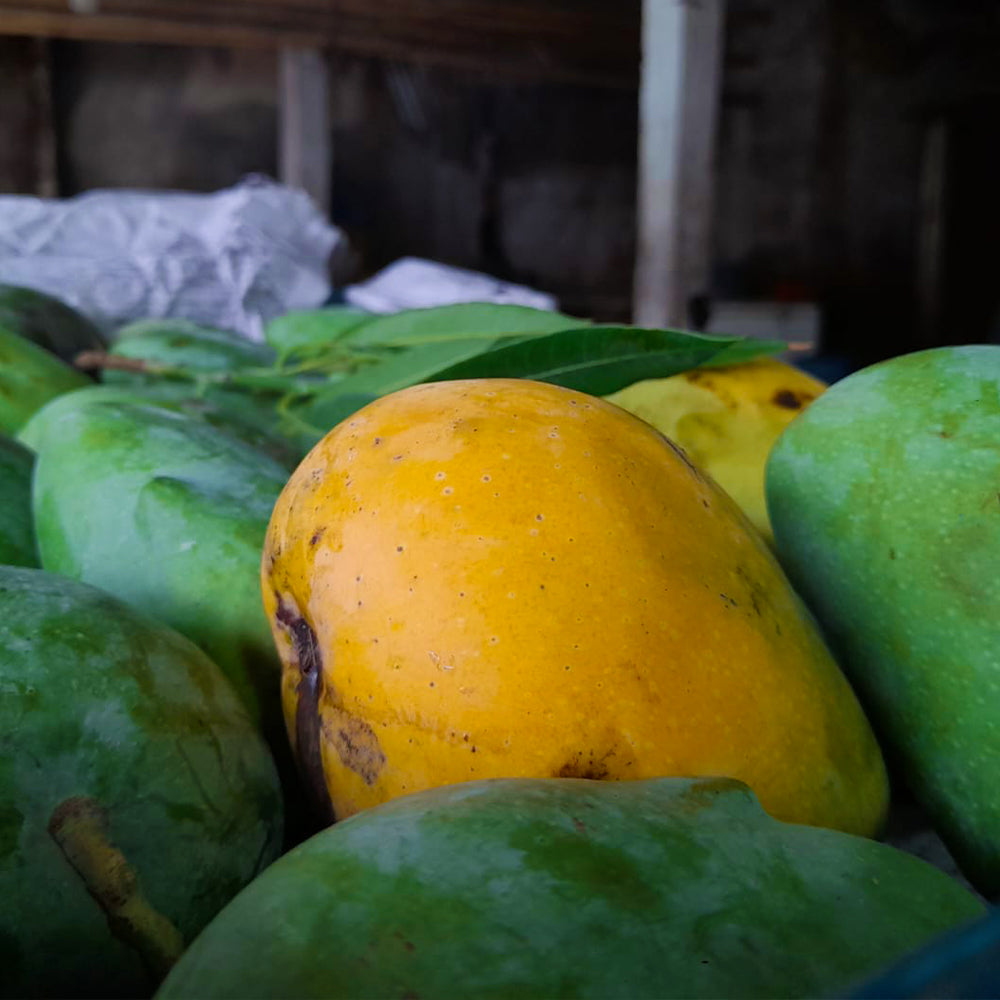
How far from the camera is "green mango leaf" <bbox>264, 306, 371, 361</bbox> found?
113cm

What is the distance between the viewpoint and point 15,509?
2.45 feet

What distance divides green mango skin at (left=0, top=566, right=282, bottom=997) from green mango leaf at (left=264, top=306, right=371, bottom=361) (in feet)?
2.17

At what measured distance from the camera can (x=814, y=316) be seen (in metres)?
4.73

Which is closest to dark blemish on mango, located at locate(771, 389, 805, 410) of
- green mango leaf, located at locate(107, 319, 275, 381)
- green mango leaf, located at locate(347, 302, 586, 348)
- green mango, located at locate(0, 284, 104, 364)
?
green mango leaf, located at locate(347, 302, 586, 348)

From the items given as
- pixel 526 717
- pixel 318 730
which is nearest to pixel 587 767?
pixel 526 717

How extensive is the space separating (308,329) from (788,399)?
0.63m

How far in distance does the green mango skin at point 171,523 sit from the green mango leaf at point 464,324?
0.19 m

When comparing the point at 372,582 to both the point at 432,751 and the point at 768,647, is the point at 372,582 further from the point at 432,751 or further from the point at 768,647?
the point at 768,647

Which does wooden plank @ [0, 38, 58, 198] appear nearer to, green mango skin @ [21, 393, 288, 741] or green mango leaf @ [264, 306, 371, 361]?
green mango leaf @ [264, 306, 371, 361]

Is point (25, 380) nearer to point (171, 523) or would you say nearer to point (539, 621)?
point (171, 523)

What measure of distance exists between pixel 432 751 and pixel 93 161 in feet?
15.2

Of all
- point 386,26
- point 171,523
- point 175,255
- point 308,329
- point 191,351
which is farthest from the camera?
point 386,26

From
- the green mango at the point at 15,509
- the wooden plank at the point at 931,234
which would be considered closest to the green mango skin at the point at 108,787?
the green mango at the point at 15,509

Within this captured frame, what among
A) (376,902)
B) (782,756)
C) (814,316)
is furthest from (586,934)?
(814,316)
